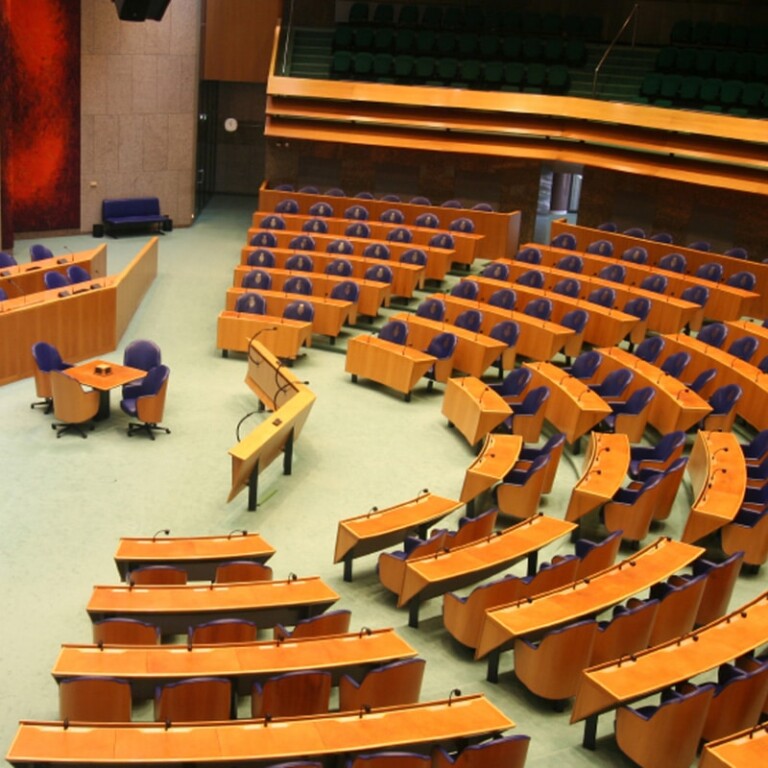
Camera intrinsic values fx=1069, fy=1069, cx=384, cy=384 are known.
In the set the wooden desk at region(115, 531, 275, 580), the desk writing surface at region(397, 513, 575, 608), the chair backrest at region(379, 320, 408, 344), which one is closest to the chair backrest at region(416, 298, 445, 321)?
the chair backrest at region(379, 320, 408, 344)

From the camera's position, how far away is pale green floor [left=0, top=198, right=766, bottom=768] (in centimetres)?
691

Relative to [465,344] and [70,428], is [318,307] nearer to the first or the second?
[465,344]

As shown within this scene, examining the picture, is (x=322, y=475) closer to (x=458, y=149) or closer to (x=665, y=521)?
(x=665, y=521)

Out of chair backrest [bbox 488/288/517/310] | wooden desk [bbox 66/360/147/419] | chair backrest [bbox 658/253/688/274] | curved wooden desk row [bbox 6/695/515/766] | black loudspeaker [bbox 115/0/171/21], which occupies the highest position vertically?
black loudspeaker [bbox 115/0/171/21]

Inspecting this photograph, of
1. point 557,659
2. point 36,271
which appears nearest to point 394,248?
point 36,271

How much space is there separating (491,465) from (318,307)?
5.00 meters

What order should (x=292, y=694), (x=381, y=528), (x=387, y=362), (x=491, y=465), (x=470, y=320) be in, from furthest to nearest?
(x=470, y=320) < (x=387, y=362) < (x=491, y=465) < (x=381, y=528) < (x=292, y=694)

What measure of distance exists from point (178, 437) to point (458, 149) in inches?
340

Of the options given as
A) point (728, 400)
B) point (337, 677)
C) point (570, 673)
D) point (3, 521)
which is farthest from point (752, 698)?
point (3, 521)

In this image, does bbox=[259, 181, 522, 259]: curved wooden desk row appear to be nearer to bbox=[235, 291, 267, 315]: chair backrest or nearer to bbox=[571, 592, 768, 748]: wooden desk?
bbox=[235, 291, 267, 315]: chair backrest

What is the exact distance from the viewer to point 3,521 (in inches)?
344

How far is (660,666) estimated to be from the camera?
629 cm

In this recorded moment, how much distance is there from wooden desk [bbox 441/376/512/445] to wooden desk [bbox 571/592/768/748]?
13.3 feet

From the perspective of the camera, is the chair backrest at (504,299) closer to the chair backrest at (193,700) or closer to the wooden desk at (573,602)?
the wooden desk at (573,602)
